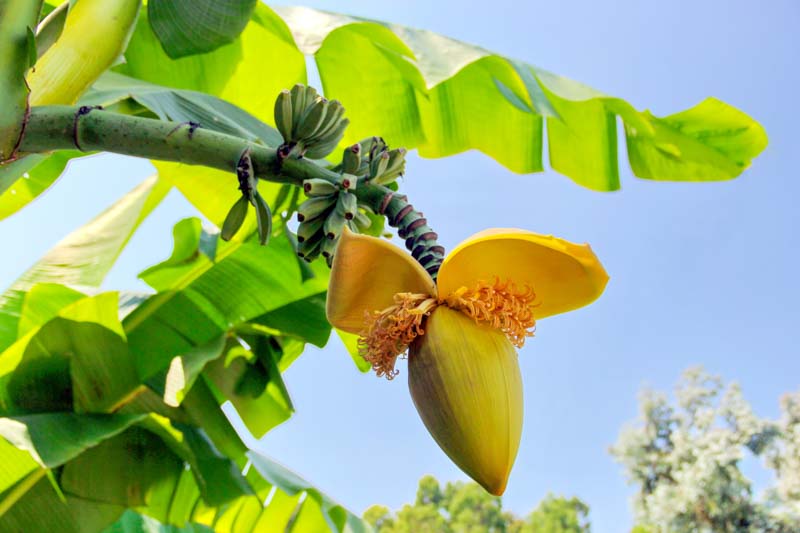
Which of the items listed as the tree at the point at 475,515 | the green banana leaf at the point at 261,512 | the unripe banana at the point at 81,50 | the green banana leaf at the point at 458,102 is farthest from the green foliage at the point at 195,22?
the tree at the point at 475,515

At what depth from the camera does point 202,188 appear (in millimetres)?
1444

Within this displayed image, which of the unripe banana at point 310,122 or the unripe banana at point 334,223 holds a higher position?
the unripe banana at point 310,122

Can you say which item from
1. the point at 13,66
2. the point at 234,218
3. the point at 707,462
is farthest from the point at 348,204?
the point at 707,462

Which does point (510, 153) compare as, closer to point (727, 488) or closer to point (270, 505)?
point (270, 505)

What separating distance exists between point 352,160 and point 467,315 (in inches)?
5.4

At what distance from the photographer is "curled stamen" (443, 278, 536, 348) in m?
0.46

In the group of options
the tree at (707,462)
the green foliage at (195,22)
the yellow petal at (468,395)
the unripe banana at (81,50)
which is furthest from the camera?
the tree at (707,462)

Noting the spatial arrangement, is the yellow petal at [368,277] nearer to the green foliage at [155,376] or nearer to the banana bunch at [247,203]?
the banana bunch at [247,203]

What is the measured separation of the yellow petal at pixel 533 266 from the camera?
1.51 ft

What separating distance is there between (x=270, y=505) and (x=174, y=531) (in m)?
0.24

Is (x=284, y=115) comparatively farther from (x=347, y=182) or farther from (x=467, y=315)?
(x=467, y=315)

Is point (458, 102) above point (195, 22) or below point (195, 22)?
above

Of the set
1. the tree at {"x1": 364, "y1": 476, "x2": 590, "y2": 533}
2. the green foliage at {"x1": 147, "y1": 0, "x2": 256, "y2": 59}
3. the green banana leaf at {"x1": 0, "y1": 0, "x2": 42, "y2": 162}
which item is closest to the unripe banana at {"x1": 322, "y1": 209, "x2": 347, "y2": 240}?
the green banana leaf at {"x1": 0, "y1": 0, "x2": 42, "y2": 162}

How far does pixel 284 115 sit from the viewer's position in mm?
520
